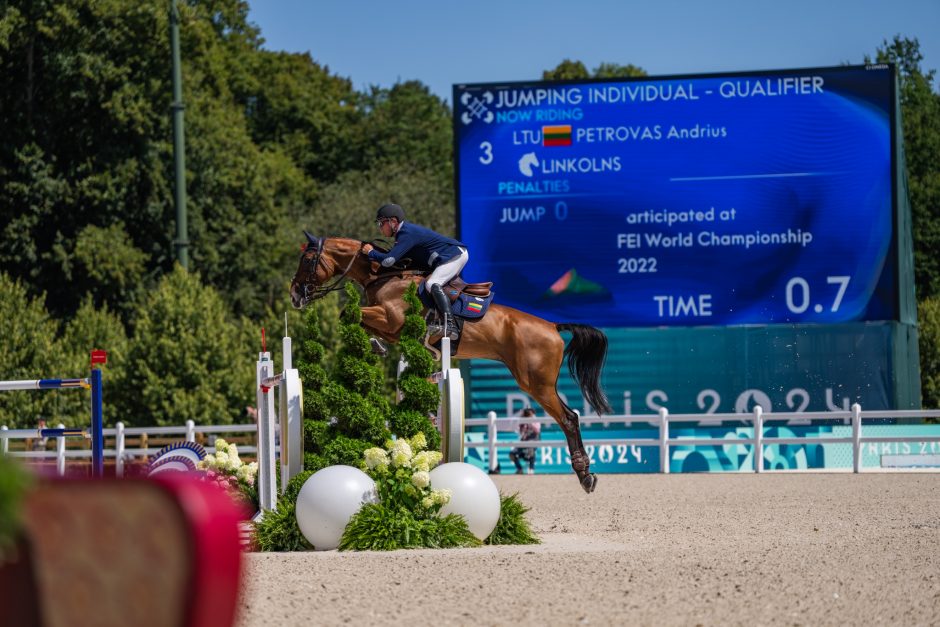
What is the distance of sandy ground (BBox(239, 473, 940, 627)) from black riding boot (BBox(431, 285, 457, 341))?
2.18m

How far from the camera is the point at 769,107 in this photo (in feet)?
64.8

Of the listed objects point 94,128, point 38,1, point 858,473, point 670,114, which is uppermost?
point 38,1

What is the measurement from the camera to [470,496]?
8.91 meters

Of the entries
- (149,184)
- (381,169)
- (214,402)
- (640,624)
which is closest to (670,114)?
(214,402)

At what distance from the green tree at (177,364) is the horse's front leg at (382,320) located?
14239 mm

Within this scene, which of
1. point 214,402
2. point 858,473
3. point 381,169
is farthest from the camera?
point 381,169

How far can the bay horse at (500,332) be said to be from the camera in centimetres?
1188

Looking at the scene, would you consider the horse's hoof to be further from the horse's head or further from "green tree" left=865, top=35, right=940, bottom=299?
"green tree" left=865, top=35, right=940, bottom=299

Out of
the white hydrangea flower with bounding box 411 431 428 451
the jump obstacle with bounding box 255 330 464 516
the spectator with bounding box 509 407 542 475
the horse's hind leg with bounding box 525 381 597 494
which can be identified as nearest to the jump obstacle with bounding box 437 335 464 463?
the jump obstacle with bounding box 255 330 464 516

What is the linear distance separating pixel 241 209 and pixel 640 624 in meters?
32.8

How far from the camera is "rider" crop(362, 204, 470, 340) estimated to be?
1183 centimetres

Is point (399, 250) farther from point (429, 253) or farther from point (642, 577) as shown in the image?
point (642, 577)

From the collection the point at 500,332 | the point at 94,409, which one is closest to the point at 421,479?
the point at 94,409

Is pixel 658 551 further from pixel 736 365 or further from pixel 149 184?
pixel 149 184
